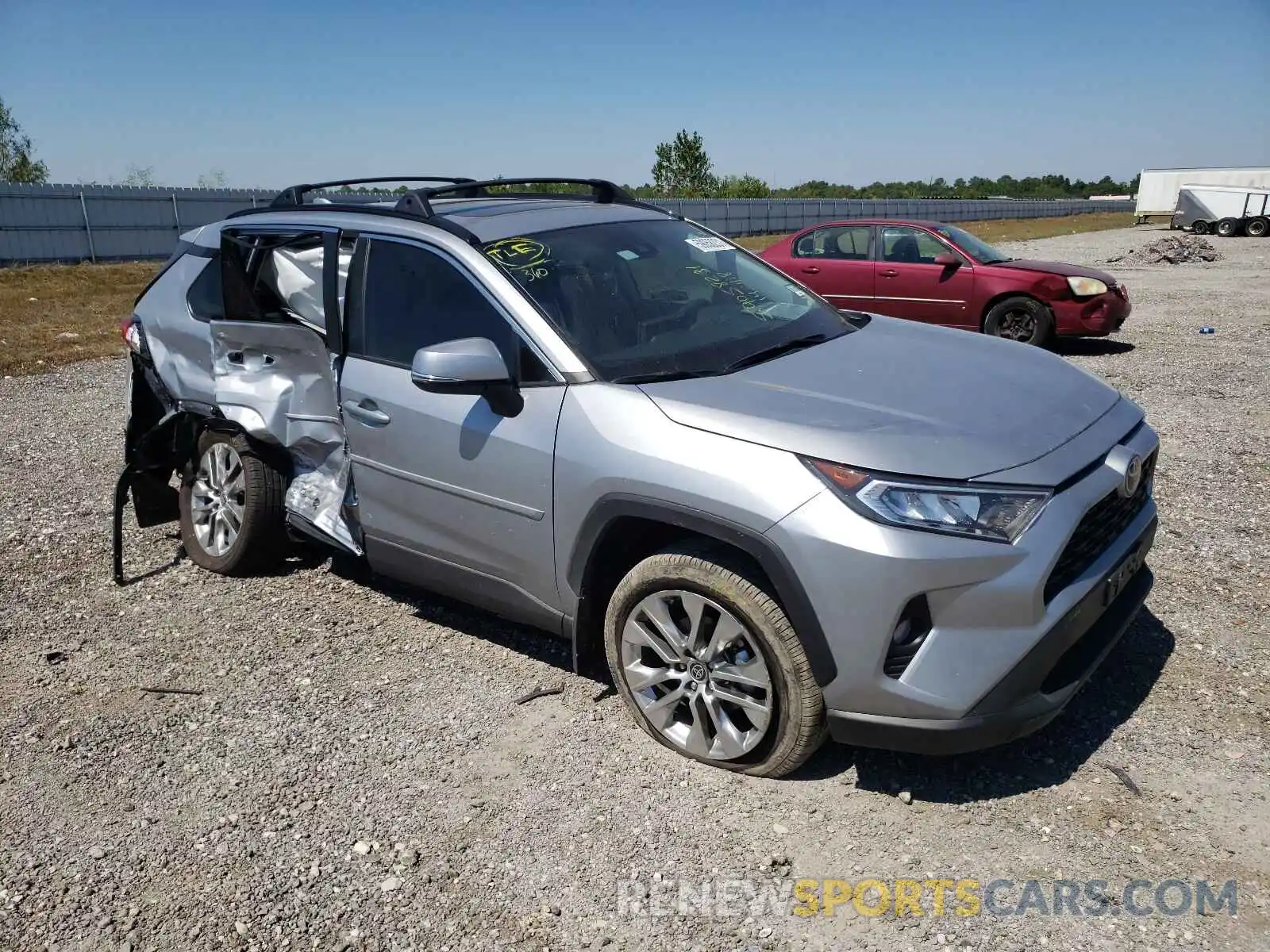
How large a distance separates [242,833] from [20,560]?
3.18m

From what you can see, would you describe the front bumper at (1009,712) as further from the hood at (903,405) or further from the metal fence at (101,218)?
the metal fence at (101,218)

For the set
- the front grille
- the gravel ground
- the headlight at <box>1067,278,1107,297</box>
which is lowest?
the gravel ground

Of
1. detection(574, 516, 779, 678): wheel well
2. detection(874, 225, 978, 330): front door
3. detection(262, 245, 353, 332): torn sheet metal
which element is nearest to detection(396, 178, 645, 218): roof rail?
detection(262, 245, 353, 332): torn sheet metal

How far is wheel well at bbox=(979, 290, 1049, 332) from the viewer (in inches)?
428

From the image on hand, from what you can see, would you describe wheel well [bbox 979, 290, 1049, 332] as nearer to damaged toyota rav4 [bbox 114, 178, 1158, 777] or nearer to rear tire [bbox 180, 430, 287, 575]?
damaged toyota rav4 [bbox 114, 178, 1158, 777]

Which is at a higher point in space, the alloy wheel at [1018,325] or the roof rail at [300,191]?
the roof rail at [300,191]

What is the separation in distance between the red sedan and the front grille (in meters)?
8.12

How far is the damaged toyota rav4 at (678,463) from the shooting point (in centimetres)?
278

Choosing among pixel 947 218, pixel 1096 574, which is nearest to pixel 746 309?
pixel 1096 574

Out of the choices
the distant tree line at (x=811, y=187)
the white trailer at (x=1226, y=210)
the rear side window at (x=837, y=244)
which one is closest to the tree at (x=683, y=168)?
the distant tree line at (x=811, y=187)

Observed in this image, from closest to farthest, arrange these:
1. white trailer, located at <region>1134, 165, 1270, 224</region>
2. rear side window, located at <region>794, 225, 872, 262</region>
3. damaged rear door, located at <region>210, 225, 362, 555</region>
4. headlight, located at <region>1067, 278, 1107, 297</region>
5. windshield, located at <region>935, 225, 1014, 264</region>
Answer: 1. damaged rear door, located at <region>210, 225, 362, 555</region>
2. headlight, located at <region>1067, 278, 1107, 297</region>
3. windshield, located at <region>935, 225, 1014, 264</region>
4. rear side window, located at <region>794, 225, 872, 262</region>
5. white trailer, located at <region>1134, 165, 1270, 224</region>

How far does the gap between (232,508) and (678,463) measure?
9.36 feet

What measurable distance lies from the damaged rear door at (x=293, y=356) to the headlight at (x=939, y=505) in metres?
2.38

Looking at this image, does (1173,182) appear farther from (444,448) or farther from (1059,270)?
(444,448)
